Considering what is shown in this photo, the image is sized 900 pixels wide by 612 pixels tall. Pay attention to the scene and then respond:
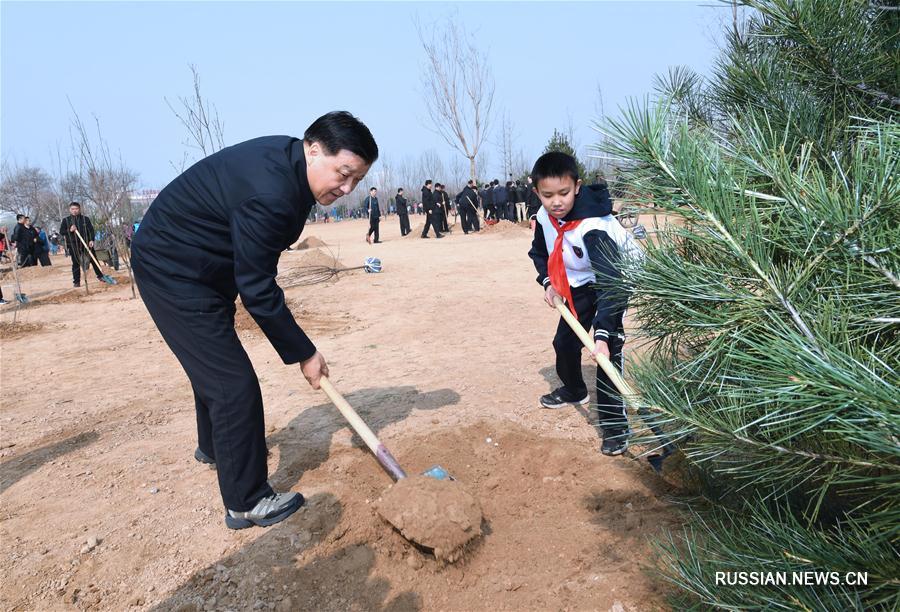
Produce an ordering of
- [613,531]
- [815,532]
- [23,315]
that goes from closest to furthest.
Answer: [815,532] → [613,531] → [23,315]

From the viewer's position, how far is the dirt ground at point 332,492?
2.30 metres

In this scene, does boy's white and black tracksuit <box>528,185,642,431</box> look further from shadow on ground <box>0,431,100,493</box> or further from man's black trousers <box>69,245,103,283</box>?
man's black trousers <box>69,245,103,283</box>

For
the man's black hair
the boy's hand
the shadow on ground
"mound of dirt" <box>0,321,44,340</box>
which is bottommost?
the shadow on ground

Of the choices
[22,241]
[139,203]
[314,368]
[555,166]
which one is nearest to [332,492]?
[314,368]

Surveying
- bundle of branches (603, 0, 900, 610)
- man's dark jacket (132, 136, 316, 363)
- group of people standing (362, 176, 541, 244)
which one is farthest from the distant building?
bundle of branches (603, 0, 900, 610)

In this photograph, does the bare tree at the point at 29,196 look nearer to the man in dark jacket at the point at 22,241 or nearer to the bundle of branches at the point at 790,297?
the man in dark jacket at the point at 22,241

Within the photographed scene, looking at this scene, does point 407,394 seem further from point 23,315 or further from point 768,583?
point 23,315

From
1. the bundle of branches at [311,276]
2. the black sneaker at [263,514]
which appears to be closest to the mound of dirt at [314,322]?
the bundle of branches at [311,276]

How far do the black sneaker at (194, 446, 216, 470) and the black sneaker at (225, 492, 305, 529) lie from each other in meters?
0.61

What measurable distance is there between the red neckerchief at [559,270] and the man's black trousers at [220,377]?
5.38ft

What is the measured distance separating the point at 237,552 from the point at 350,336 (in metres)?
3.91

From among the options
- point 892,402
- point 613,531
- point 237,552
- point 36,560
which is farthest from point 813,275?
point 36,560

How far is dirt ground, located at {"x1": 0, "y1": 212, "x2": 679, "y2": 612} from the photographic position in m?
2.30

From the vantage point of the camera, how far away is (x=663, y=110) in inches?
54.7
